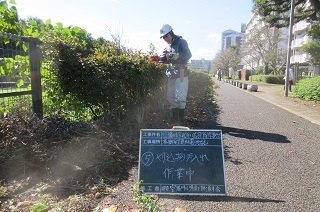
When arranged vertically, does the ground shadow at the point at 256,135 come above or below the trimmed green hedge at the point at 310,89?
below

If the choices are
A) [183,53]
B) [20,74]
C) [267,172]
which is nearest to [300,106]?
[183,53]

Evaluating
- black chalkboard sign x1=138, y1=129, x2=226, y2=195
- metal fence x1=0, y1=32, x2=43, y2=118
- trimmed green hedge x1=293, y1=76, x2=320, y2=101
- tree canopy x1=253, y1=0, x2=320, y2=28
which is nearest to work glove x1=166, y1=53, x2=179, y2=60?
metal fence x1=0, y1=32, x2=43, y2=118

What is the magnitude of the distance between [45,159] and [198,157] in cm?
176

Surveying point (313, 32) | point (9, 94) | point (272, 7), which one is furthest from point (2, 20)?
point (313, 32)

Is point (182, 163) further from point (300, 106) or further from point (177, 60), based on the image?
point (300, 106)

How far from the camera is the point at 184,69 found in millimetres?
5340

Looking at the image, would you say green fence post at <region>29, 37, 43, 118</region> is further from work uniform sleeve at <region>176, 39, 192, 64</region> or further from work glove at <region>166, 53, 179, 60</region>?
work uniform sleeve at <region>176, 39, 192, 64</region>

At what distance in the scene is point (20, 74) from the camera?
4.43m

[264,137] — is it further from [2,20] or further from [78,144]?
[2,20]

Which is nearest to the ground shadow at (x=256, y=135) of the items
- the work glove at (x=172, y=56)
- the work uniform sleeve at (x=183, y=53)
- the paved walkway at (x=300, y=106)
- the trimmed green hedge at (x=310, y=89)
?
the work uniform sleeve at (x=183, y=53)

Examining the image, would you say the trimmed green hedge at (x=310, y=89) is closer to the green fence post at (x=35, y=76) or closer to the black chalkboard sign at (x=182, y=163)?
the black chalkboard sign at (x=182, y=163)

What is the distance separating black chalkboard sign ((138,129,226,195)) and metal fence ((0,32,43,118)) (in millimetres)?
2416

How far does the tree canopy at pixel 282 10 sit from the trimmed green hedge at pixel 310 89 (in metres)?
7.27

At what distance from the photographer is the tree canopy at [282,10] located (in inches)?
720
